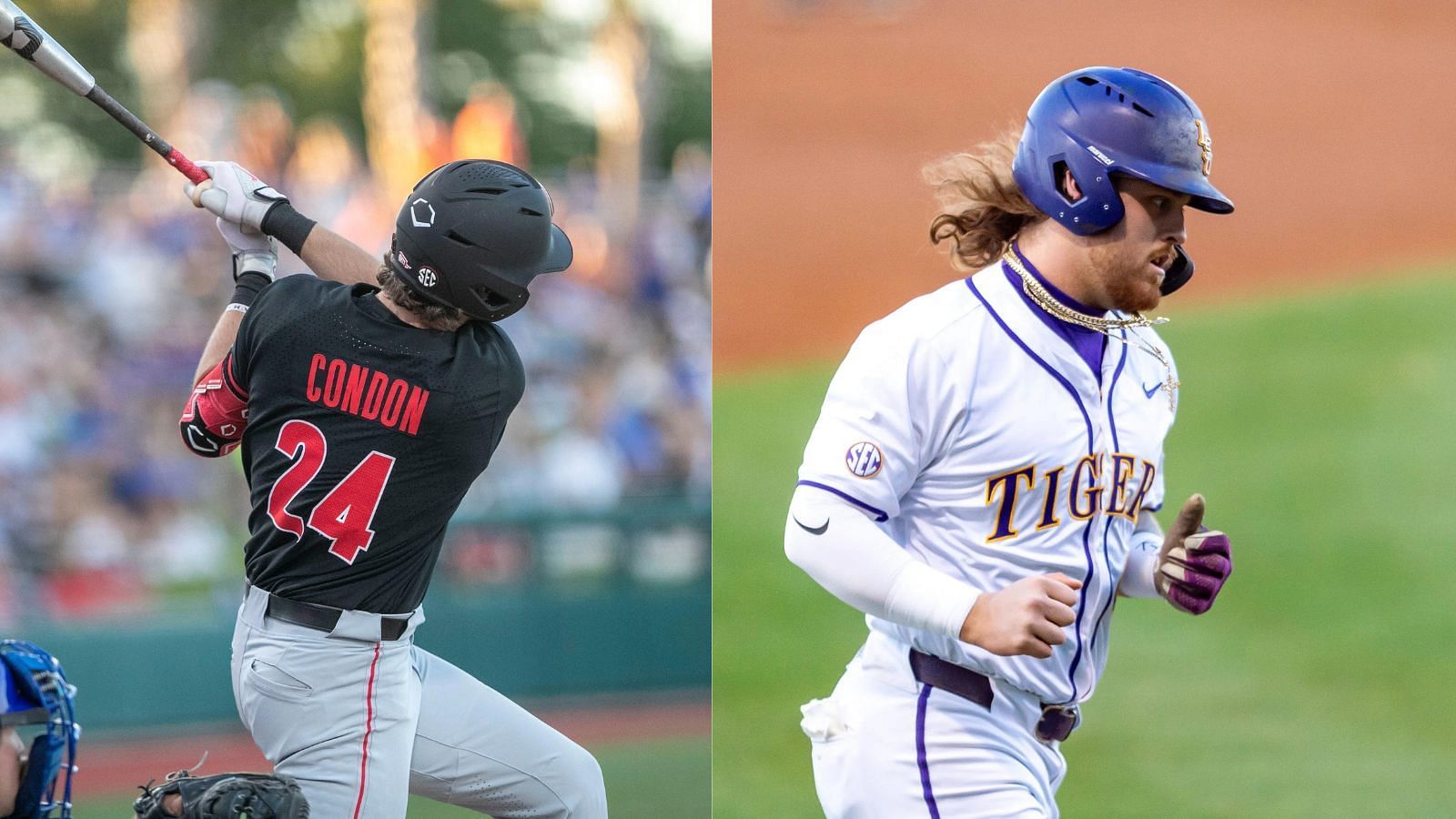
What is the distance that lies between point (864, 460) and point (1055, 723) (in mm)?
719

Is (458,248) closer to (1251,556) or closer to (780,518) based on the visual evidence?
(780,518)

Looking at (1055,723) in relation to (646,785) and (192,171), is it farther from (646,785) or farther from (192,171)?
(646,785)

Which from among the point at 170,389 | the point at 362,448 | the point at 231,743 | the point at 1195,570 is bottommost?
the point at 231,743

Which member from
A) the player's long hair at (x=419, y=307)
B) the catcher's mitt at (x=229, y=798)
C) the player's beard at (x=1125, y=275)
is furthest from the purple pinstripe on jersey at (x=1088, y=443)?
the catcher's mitt at (x=229, y=798)

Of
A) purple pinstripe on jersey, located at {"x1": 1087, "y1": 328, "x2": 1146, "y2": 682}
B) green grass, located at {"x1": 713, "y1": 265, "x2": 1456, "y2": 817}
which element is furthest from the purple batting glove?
green grass, located at {"x1": 713, "y1": 265, "x2": 1456, "y2": 817}

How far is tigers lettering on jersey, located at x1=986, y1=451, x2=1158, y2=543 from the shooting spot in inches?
108

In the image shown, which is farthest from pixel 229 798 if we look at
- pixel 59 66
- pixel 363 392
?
pixel 59 66

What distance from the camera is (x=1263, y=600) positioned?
293 inches

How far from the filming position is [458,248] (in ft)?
10.1

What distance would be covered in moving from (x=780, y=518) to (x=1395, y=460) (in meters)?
3.18

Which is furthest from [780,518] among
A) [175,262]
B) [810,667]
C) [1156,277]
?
[175,262]

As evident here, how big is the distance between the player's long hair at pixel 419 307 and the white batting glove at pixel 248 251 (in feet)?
Answer: 1.22

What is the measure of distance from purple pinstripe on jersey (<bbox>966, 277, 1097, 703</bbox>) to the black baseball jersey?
115 centimetres

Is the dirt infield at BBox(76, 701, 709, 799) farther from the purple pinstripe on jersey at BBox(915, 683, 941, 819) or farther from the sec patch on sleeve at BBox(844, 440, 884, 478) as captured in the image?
the sec patch on sleeve at BBox(844, 440, 884, 478)
